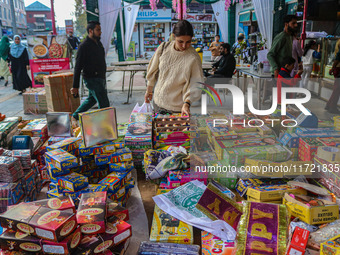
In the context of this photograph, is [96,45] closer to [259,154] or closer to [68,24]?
[259,154]

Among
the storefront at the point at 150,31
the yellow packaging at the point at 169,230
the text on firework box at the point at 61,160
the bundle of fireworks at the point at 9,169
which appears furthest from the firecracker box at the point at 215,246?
the storefront at the point at 150,31

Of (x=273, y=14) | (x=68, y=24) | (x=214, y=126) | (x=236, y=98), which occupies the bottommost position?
(x=214, y=126)

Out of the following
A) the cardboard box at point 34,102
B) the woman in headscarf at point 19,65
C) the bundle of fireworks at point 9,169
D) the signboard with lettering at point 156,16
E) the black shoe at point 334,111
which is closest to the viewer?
the bundle of fireworks at point 9,169

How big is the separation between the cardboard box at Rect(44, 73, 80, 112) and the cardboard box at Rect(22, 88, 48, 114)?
371 millimetres

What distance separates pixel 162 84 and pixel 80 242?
1.77 metres

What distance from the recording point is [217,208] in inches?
76.9

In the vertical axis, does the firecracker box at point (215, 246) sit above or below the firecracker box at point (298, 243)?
below

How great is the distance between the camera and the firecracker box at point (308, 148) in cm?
248

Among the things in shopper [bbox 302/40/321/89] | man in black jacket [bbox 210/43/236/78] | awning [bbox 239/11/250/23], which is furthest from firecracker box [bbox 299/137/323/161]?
awning [bbox 239/11/250/23]

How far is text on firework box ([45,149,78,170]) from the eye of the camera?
2252mm

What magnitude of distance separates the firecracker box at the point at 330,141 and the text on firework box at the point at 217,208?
3.58 feet

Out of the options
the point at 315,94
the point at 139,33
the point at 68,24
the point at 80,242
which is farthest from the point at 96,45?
the point at 68,24

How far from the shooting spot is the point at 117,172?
247cm

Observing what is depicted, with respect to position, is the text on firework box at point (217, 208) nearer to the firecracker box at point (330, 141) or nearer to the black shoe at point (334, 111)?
the firecracker box at point (330, 141)
